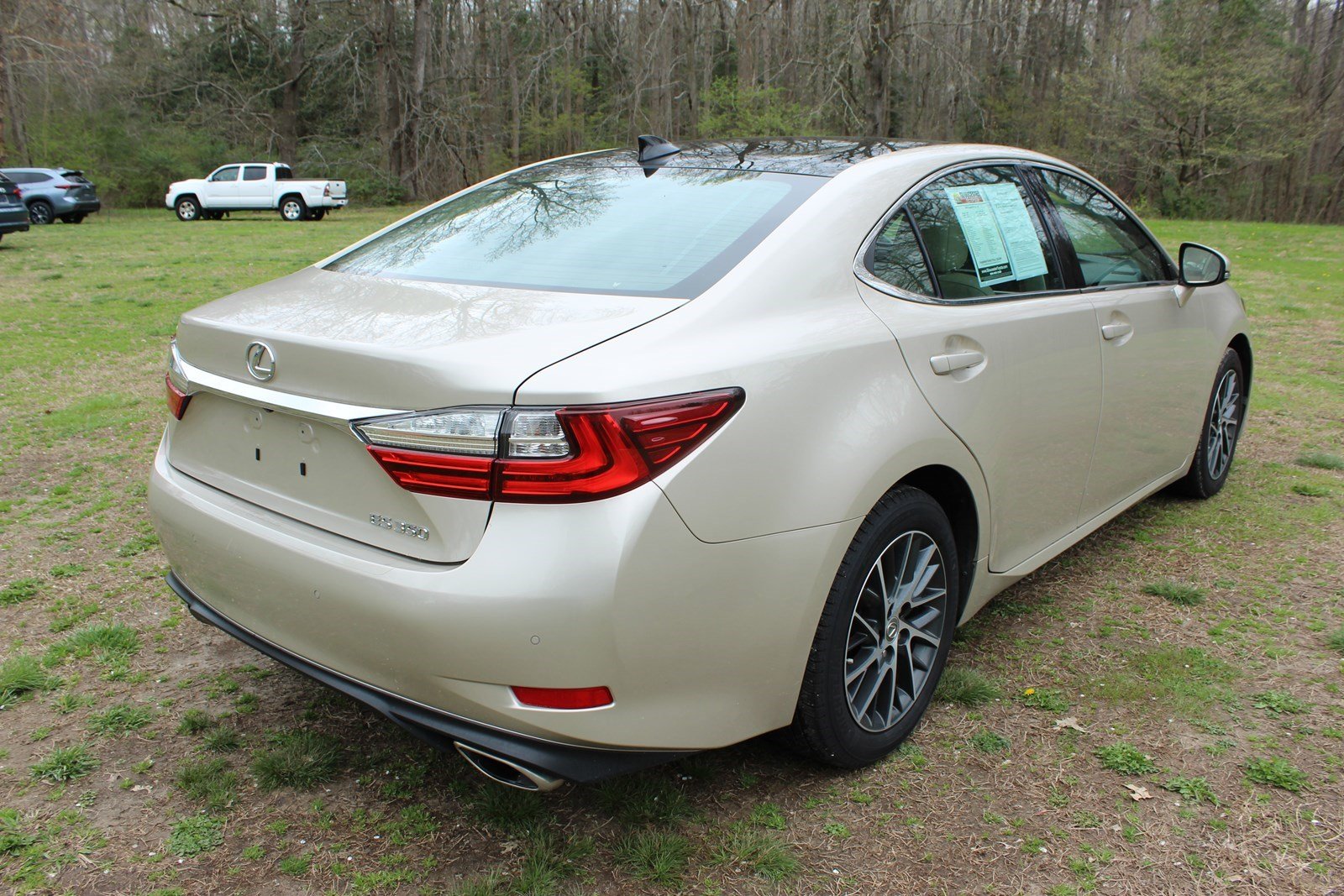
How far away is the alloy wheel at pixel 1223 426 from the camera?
15.5 feet

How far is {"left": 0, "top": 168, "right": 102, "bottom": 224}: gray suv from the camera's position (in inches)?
993

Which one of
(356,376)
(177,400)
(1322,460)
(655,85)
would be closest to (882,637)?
(356,376)

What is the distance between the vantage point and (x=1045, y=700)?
3.12 metres

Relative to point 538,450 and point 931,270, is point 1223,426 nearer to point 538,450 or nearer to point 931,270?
point 931,270

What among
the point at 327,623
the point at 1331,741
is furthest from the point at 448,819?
the point at 1331,741

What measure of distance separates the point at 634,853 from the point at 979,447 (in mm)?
1407

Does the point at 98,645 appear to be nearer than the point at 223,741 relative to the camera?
No

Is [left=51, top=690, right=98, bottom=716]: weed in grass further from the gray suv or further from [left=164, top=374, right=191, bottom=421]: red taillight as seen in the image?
the gray suv

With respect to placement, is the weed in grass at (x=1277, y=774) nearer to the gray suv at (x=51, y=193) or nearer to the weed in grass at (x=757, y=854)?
the weed in grass at (x=757, y=854)

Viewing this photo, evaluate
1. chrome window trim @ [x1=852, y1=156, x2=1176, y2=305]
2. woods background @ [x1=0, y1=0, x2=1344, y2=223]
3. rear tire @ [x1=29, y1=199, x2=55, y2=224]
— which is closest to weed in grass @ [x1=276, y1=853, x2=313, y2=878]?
chrome window trim @ [x1=852, y1=156, x2=1176, y2=305]

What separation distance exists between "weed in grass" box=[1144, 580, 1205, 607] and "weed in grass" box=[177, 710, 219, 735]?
10.8 feet

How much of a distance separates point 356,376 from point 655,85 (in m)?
31.1

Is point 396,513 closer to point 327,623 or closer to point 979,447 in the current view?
point 327,623

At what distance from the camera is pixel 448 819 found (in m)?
2.54
